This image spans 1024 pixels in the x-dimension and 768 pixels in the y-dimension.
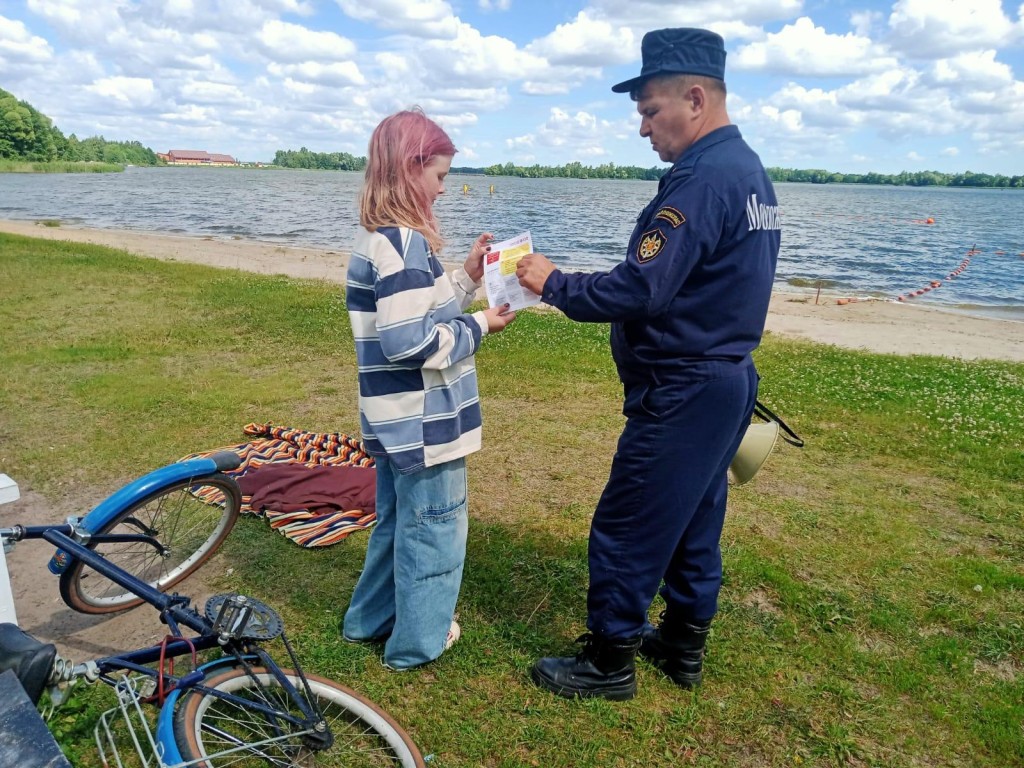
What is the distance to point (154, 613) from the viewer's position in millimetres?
4105

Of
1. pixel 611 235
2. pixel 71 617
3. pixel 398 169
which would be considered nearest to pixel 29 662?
pixel 71 617

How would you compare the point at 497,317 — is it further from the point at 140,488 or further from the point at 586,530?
the point at 586,530

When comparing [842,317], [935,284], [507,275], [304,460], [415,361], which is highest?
[507,275]

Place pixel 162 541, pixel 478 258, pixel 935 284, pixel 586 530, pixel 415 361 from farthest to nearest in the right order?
pixel 935 284
pixel 586 530
pixel 162 541
pixel 478 258
pixel 415 361

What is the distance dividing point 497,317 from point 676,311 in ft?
2.54

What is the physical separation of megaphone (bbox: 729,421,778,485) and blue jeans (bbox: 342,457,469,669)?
1287mm

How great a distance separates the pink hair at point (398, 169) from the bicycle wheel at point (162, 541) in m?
1.92

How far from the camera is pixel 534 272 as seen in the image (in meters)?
3.06

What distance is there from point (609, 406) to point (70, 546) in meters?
5.33

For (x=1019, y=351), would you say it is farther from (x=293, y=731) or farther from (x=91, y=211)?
(x=91, y=211)

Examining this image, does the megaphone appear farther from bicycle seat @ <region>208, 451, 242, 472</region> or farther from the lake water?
the lake water

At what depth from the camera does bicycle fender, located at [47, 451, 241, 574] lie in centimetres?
355

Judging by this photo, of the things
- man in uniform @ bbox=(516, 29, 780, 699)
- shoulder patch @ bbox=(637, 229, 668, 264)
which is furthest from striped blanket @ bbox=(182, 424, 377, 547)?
shoulder patch @ bbox=(637, 229, 668, 264)

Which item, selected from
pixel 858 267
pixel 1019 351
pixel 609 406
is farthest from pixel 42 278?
pixel 858 267
